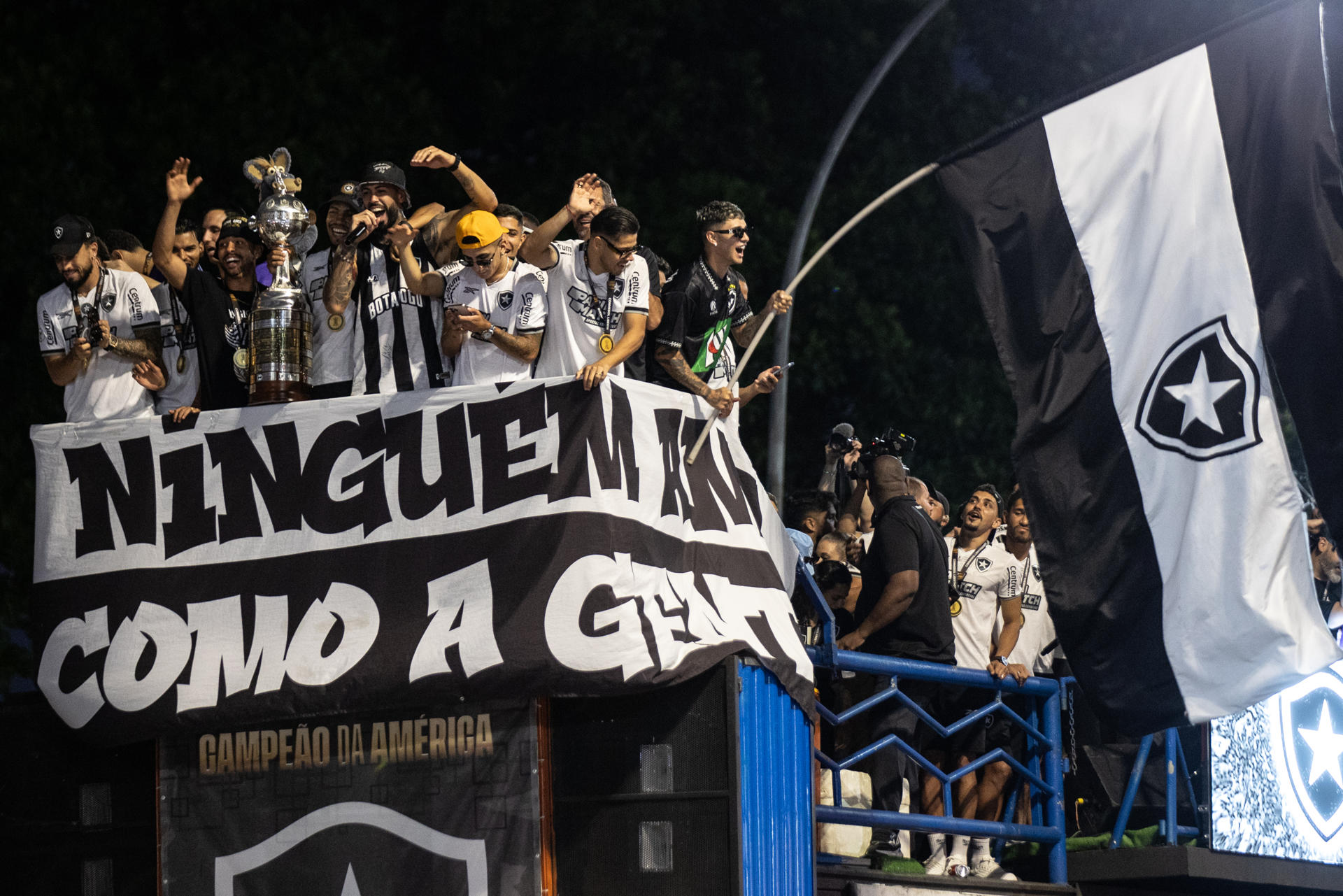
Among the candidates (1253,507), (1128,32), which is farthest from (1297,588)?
(1128,32)

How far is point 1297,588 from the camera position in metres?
8.21

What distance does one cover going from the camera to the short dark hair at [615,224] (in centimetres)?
923

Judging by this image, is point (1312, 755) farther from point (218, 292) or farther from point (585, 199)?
point (218, 292)

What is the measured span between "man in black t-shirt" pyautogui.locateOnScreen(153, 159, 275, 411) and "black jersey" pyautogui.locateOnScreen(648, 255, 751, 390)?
2102 mm

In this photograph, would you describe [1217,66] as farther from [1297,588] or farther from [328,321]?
[328,321]

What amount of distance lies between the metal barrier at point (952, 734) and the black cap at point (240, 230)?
3502 mm

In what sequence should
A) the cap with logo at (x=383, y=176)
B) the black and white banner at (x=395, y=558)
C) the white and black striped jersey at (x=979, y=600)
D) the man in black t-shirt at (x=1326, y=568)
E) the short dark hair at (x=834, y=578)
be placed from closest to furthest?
the black and white banner at (x=395, y=558) → the cap with logo at (x=383, y=176) → the white and black striped jersey at (x=979, y=600) → the short dark hair at (x=834, y=578) → the man in black t-shirt at (x=1326, y=568)

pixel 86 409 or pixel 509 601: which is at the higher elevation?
pixel 86 409

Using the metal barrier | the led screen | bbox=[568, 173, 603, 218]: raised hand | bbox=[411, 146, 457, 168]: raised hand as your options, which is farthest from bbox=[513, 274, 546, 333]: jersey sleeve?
the led screen

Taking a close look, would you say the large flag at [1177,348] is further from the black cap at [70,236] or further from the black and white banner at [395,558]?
the black cap at [70,236]

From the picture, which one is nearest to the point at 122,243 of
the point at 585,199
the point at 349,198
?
the point at 349,198

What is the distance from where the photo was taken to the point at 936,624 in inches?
401

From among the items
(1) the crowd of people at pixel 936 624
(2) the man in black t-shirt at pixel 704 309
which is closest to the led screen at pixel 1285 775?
(1) the crowd of people at pixel 936 624

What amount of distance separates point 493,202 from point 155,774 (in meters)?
3.63
